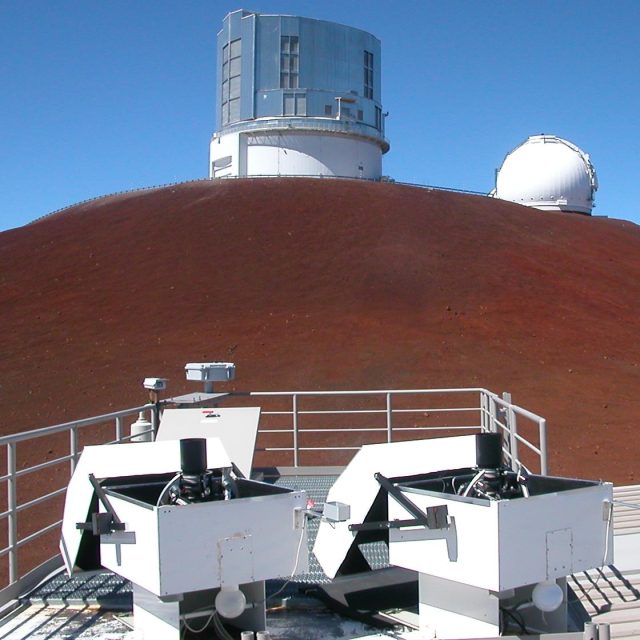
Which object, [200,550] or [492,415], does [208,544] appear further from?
[492,415]

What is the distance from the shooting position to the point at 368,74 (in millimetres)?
43000

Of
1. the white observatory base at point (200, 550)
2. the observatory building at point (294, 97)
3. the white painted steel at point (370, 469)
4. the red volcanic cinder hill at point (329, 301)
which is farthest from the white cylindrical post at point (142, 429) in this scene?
the observatory building at point (294, 97)

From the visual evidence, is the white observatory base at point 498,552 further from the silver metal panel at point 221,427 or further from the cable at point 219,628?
the silver metal panel at point 221,427

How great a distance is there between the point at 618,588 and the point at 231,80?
4071cm

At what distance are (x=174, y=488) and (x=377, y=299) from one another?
2252 centimetres

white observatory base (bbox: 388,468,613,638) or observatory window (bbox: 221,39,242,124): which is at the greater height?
observatory window (bbox: 221,39,242,124)

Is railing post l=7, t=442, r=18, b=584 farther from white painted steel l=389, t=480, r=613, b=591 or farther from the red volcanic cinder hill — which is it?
the red volcanic cinder hill

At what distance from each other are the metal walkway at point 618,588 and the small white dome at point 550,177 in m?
39.5

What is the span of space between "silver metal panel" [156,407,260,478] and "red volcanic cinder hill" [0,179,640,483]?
885 cm

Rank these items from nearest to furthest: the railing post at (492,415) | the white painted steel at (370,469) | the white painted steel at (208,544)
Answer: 1. the white painted steel at (208,544)
2. the white painted steel at (370,469)
3. the railing post at (492,415)

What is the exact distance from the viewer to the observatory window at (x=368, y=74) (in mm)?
42719

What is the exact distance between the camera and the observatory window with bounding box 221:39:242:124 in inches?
1645

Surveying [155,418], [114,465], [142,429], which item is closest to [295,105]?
[155,418]

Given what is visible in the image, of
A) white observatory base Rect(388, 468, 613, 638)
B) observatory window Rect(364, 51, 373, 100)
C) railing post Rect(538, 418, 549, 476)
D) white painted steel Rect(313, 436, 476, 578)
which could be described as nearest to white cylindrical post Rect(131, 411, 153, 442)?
white painted steel Rect(313, 436, 476, 578)
